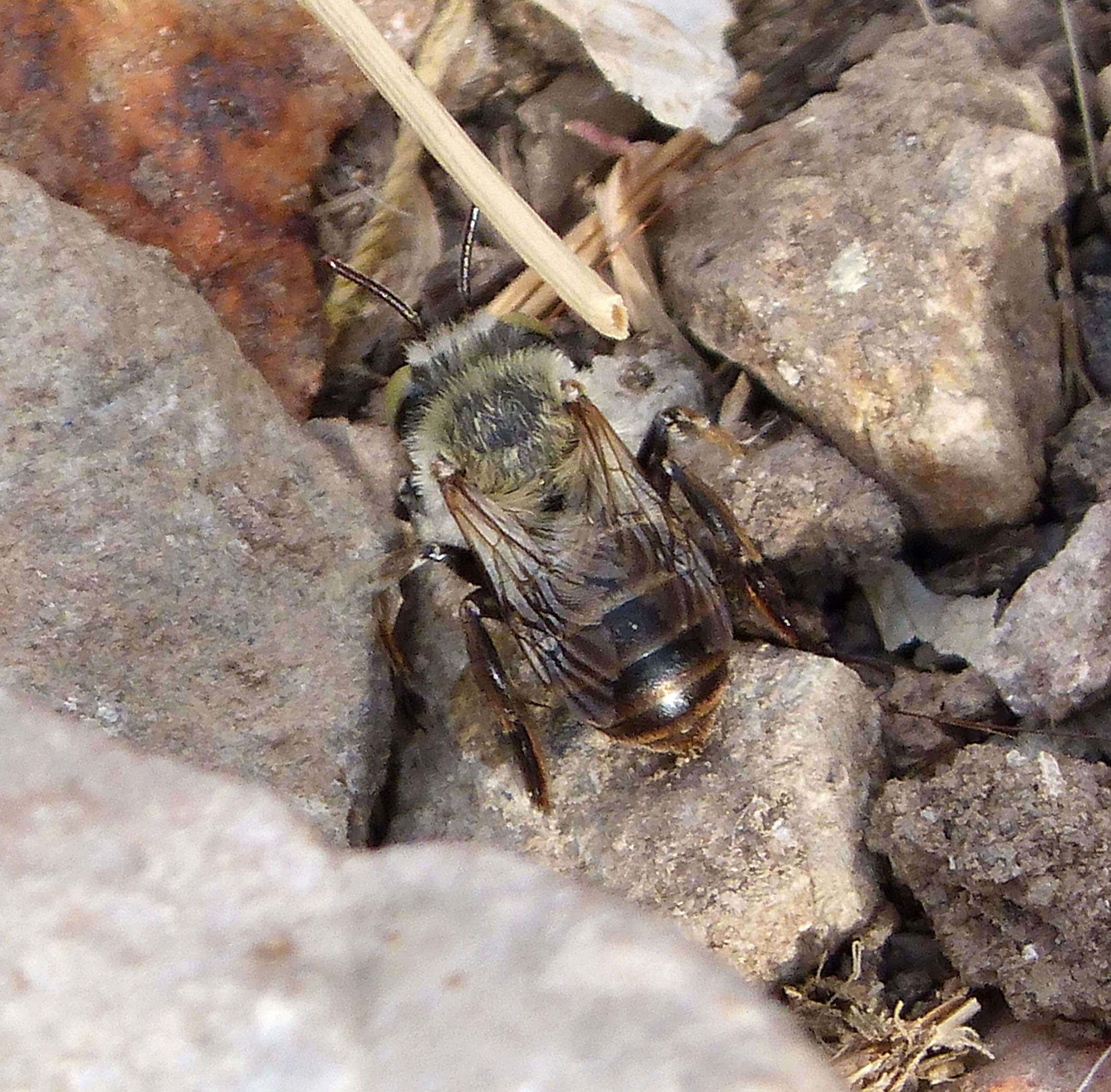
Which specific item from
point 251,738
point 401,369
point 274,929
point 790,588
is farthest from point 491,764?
point 274,929

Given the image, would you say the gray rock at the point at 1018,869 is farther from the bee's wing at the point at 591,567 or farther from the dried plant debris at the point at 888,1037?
the bee's wing at the point at 591,567

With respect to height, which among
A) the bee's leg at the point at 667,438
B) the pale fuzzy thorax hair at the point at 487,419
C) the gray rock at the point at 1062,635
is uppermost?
the pale fuzzy thorax hair at the point at 487,419

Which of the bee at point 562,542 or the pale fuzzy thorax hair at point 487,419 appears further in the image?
the pale fuzzy thorax hair at point 487,419

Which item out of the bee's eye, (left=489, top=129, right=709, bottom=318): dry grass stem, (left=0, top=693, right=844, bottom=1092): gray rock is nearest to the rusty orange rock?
the bee's eye

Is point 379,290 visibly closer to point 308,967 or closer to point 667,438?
point 667,438

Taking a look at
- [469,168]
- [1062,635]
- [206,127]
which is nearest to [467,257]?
[469,168]

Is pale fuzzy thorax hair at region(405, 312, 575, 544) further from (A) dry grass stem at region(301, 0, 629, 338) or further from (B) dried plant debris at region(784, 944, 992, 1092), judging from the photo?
(B) dried plant debris at region(784, 944, 992, 1092)

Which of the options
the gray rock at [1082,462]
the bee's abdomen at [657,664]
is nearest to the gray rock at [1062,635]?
the gray rock at [1082,462]
